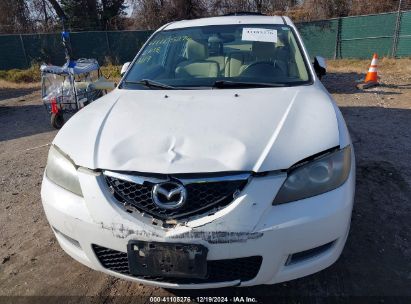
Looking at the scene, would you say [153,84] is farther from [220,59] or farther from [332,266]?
[332,266]

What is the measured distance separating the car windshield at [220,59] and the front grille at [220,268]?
4.59 feet

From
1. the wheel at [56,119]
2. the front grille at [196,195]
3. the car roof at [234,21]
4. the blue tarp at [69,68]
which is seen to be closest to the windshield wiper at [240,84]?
the car roof at [234,21]

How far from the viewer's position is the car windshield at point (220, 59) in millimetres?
2803

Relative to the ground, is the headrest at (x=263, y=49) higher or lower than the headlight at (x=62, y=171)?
higher

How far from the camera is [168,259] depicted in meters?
1.73

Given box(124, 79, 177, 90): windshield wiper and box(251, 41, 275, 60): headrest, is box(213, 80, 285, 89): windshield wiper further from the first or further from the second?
box(251, 41, 275, 60): headrest

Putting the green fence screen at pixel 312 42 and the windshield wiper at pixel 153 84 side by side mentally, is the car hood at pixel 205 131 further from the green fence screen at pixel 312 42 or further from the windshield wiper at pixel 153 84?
the green fence screen at pixel 312 42

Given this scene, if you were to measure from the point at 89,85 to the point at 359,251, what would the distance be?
17.8 feet

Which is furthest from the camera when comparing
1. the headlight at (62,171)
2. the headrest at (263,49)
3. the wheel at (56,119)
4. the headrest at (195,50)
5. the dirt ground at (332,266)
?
the wheel at (56,119)

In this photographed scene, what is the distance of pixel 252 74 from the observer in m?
2.85

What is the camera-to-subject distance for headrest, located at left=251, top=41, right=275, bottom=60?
3102 millimetres

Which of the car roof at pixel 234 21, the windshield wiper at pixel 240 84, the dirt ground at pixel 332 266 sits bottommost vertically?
the dirt ground at pixel 332 266

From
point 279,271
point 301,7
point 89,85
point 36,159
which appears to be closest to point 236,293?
point 279,271

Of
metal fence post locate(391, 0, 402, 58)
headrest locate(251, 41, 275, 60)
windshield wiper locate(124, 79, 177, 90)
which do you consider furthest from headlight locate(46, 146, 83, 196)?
metal fence post locate(391, 0, 402, 58)
